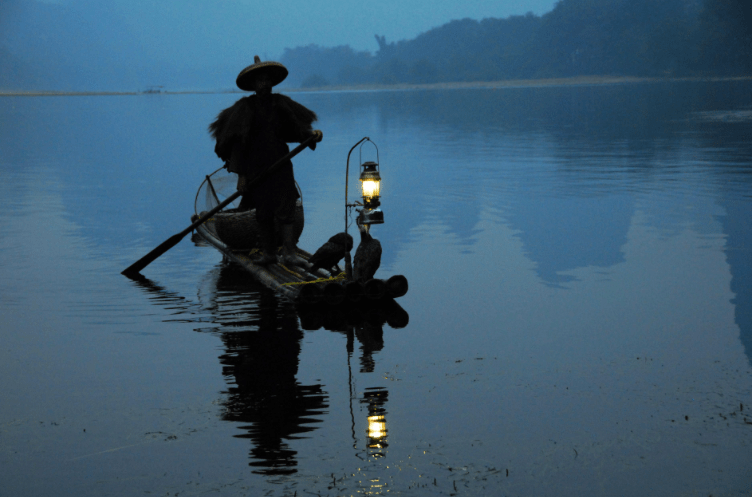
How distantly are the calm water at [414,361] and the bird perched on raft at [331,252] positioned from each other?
65 centimetres

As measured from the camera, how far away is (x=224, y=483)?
4641 millimetres

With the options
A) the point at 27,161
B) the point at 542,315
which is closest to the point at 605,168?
the point at 542,315

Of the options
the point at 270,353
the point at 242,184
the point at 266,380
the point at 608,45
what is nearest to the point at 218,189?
the point at 242,184

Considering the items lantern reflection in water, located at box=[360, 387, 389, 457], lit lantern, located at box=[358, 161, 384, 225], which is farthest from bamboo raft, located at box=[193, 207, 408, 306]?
lantern reflection in water, located at box=[360, 387, 389, 457]

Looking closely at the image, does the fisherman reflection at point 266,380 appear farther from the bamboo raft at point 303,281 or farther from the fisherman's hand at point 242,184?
the fisherman's hand at point 242,184

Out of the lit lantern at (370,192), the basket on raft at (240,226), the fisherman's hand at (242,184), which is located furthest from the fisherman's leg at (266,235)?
the lit lantern at (370,192)

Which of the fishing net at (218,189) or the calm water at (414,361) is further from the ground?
the fishing net at (218,189)

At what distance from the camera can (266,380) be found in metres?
6.24

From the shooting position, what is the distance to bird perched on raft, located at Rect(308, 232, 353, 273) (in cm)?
890

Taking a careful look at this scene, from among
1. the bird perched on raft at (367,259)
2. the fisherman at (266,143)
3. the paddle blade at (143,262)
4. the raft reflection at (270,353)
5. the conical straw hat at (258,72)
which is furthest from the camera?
the paddle blade at (143,262)

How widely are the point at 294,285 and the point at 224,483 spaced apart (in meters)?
3.94

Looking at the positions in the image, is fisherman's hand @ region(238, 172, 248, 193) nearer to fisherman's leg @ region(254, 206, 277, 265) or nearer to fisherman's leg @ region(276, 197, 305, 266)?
fisherman's leg @ region(254, 206, 277, 265)

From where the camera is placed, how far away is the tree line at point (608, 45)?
109938 millimetres

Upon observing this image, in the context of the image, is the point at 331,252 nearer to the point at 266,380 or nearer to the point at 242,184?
the point at 242,184
